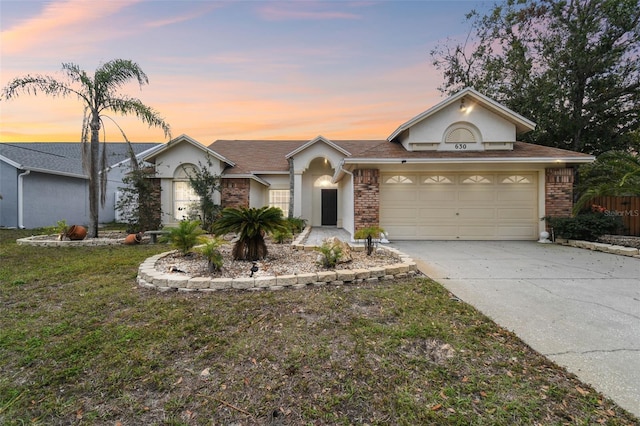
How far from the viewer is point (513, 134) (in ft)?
33.6

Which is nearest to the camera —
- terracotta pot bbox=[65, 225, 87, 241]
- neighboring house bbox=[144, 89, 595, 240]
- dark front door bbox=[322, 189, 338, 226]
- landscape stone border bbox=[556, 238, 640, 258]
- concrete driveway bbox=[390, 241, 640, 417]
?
concrete driveway bbox=[390, 241, 640, 417]

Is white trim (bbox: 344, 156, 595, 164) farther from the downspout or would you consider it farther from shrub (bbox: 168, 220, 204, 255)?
the downspout

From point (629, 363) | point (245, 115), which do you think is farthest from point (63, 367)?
point (245, 115)

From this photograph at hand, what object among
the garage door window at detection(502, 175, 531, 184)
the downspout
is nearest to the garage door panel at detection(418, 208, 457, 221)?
the garage door window at detection(502, 175, 531, 184)

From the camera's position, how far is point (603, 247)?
7.80 meters

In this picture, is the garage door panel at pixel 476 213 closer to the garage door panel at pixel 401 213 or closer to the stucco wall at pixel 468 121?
the garage door panel at pixel 401 213

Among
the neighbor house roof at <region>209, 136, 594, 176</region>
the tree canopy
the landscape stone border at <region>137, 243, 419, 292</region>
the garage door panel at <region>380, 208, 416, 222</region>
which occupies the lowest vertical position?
the landscape stone border at <region>137, 243, 419, 292</region>

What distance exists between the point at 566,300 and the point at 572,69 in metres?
16.3

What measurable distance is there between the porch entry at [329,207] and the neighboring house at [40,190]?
29.2ft

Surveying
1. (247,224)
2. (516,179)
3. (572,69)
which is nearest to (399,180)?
(516,179)

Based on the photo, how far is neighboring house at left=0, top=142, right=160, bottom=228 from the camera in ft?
46.6

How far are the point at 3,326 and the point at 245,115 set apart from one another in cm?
1345

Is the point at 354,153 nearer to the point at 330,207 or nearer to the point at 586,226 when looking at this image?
the point at 330,207

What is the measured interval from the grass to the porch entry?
11511mm
